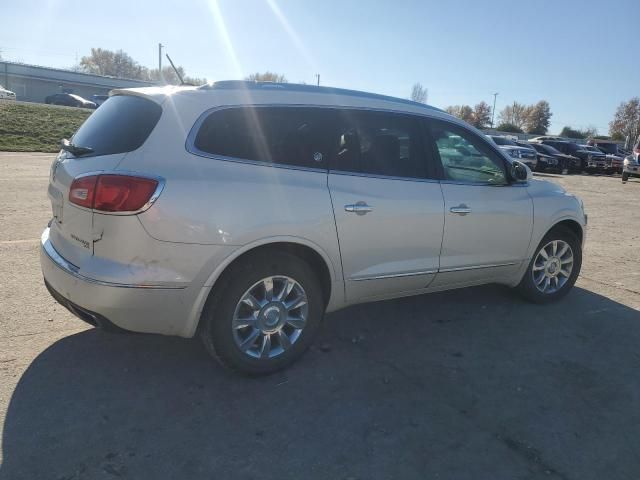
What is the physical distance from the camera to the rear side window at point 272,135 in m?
3.28

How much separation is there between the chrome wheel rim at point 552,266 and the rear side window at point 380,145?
5.79 feet

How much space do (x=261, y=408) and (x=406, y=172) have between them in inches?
78.8

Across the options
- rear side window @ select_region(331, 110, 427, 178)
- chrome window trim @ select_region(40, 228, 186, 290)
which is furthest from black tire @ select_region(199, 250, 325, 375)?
rear side window @ select_region(331, 110, 427, 178)

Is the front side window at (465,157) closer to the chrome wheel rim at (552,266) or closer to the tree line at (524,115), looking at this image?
the chrome wheel rim at (552,266)

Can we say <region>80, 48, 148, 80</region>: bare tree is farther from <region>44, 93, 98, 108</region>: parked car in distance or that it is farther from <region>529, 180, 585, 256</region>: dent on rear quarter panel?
<region>529, 180, 585, 256</region>: dent on rear quarter panel

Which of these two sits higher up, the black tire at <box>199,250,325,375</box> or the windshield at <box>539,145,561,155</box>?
the windshield at <box>539,145,561,155</box>

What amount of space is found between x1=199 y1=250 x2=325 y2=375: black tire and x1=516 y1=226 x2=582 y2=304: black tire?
8.05 feet

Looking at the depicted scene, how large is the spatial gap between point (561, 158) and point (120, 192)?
29478 mm

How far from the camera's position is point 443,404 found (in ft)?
10.9

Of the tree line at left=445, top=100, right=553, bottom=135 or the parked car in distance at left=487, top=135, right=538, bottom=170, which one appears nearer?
the parked car in distance at left=487, top=135, right=538, bottom=170

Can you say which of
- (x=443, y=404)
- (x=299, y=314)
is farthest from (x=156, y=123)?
(x=443, y=404)

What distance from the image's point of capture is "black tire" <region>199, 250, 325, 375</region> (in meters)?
3.28

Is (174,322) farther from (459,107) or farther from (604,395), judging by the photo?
(459,107)

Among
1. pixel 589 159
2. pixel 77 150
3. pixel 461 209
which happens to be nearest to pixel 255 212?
pixel 77 150
